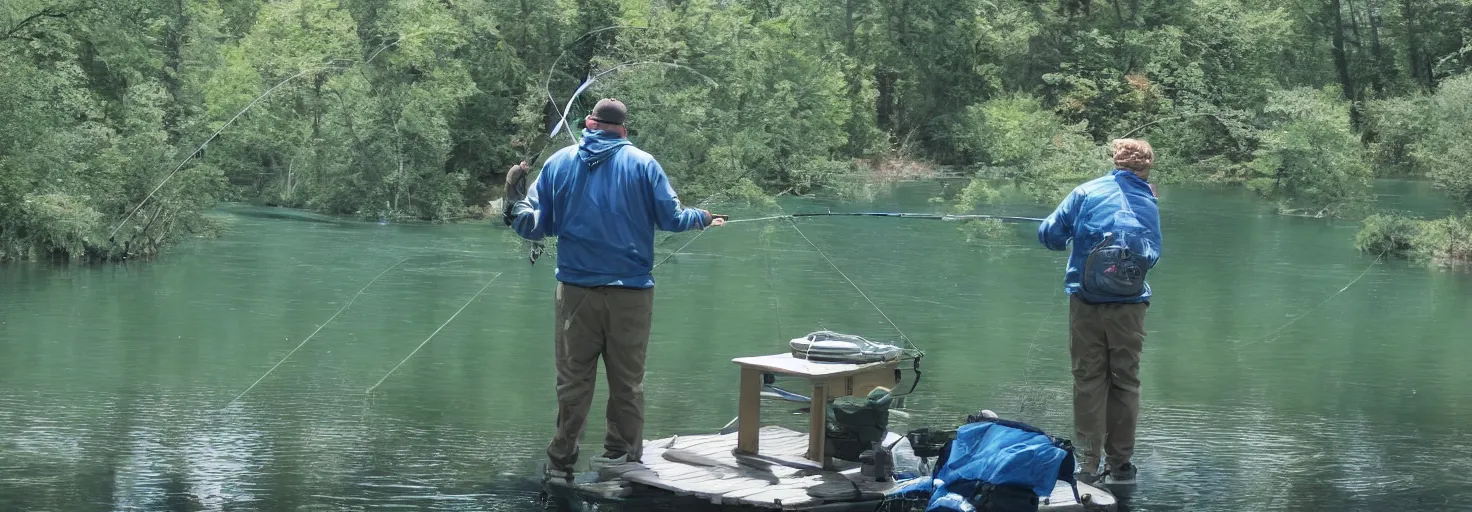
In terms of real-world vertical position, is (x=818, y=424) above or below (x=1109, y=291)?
below

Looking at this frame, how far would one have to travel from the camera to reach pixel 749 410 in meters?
5.88

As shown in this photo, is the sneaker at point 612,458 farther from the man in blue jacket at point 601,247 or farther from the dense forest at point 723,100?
the dense forest at point 723,100

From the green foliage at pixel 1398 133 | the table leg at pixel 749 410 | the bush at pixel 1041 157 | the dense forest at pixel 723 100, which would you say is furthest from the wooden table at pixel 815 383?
the green foliage at pixel 1398 133

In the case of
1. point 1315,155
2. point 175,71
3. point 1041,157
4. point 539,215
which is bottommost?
point 539,215

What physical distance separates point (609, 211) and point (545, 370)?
3.92 metres

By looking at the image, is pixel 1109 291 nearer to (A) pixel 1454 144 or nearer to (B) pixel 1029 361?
(B) pixel 1029 361

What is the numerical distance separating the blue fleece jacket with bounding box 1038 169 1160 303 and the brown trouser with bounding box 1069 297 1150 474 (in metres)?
0.07

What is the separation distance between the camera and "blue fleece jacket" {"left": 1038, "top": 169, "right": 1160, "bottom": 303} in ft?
19.2

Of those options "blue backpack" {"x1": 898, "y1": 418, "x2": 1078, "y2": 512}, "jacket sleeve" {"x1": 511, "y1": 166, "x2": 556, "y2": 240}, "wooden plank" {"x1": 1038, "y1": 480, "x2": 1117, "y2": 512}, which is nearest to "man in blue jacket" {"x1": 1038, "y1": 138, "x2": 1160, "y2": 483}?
"wooden plank" {"x1": 1038, "y1": 480, "x2": 1117, "y2": 512}

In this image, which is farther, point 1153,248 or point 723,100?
point 723,100

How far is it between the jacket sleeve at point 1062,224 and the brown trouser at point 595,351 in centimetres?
156

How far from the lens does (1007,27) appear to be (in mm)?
34969

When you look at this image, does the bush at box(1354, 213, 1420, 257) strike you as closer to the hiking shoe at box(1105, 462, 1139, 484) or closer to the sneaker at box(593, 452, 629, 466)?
the hiking shoe at box(1105, 462, 1139, 484)

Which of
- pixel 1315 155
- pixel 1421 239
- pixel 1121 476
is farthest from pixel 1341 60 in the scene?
pixel 1121 476
